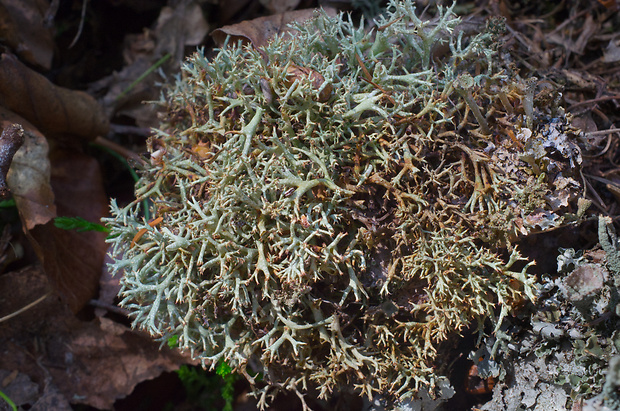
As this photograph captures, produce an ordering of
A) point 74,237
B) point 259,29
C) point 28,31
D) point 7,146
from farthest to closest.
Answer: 1. point 28,31
2. point 74,237
3. point 259,29
4. point 7,146

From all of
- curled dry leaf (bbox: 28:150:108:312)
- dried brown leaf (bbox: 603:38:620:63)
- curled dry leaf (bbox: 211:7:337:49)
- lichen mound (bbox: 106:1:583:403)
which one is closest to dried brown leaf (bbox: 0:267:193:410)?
curled dry leaf (bbox: 28:150:108:312)

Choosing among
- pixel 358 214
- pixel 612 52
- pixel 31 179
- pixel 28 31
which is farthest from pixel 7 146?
pixel 612 52

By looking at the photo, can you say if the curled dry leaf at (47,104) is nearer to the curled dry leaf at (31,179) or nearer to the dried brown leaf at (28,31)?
the curled dry leaf at (31,179)

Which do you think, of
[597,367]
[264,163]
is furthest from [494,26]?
[597,367]

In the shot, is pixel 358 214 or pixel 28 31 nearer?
pixel 358 214

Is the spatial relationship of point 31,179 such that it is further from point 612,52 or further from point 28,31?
point 612,52

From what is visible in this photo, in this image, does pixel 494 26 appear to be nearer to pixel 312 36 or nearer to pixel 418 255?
pixel 312 36
